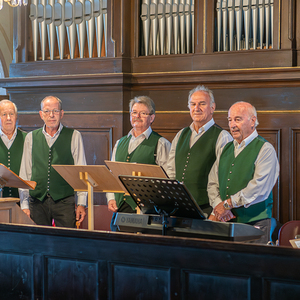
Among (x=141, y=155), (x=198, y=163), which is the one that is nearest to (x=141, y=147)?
(x=141, y=155)

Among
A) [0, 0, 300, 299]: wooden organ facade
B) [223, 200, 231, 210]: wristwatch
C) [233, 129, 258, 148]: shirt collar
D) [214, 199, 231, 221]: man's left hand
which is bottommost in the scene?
[214, 199, 231, 221]: man's left hand

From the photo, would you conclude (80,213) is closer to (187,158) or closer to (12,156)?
(12,156)

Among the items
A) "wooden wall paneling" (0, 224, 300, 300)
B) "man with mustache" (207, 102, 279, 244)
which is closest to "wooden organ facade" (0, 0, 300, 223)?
"man with mustache" (207, 102, 279, 244)

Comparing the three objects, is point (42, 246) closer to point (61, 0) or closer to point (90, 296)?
point (90, 296)

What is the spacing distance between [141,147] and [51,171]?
87 centimetres

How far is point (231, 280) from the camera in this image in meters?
2.10

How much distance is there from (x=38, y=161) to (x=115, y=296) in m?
2.02

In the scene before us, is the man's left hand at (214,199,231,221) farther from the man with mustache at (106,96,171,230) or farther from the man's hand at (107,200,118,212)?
the man's hand at (107,200,118,212)

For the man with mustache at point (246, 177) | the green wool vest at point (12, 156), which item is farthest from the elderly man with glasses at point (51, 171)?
the man with mustache at point (246, 177)

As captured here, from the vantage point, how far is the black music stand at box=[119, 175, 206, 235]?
2.42 m

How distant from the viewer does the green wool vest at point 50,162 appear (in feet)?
12.9

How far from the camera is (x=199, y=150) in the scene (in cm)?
370

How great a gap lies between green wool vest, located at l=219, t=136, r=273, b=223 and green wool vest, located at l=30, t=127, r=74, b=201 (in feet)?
4.79

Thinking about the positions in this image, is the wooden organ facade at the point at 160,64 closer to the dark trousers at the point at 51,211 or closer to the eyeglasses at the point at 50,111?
the eyeglasses at the point at 50,111
